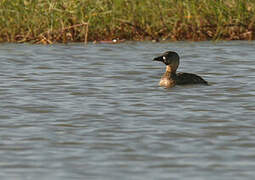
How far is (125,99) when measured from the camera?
1231 centimetres

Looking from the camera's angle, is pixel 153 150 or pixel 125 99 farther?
pixel 125 99

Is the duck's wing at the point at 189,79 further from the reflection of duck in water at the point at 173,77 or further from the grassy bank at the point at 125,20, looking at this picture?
the grassy bank at the point at 125,20

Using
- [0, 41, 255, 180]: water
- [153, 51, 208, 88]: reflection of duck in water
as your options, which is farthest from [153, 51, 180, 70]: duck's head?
[0, 41, 255, 180]: water

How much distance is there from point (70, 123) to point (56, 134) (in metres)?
0.75

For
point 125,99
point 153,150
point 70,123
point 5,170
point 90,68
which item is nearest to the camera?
point 5,170

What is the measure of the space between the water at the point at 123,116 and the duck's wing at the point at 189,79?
0.41ft

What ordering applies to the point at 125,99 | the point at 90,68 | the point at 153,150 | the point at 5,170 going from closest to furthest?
the point at 5,170 < the point at 153,150 < the point at 125,99 < the point at 90,68

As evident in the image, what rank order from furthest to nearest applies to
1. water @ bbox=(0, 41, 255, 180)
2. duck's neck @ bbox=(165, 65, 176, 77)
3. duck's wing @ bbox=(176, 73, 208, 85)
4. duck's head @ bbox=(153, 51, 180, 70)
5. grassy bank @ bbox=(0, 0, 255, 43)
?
grassy bank @ bbox=(0, 0, 255, 43)
duck's head @ bbox=(153, 51, 180, 70)
duck's neck @ bbox=(165, 65, 176, 77)
duck's wing @ bbox=(176, 73, 208, 85)
water @ bbox=(0, 41, 255, 180)

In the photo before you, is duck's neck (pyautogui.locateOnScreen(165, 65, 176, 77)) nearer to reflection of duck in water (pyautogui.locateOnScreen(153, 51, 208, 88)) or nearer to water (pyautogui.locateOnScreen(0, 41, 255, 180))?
reflection of duck in water (pyautogui.locateOnScreen(153, 51, 208, 88))

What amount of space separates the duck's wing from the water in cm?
12

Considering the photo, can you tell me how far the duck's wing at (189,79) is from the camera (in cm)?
1365

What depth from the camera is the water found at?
25.3 ft

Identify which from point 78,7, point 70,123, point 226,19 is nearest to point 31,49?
point 78,7

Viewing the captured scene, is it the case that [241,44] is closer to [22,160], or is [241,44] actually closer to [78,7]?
[78,7]
